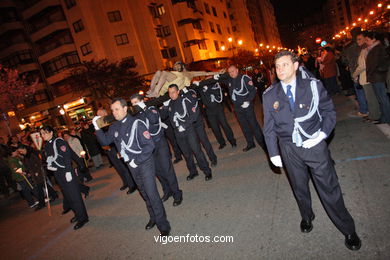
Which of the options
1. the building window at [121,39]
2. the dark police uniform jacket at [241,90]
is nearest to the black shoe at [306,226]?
the dark police uniform jacket at [241,90]

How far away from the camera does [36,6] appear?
121ft

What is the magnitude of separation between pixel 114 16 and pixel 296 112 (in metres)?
36.6

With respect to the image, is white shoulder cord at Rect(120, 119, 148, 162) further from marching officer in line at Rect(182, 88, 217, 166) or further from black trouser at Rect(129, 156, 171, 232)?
marching officer in line at Rect(182, 88, 217, 166)

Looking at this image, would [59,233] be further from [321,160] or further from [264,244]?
[321,160]

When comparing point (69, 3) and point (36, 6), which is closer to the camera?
point (69, 3)

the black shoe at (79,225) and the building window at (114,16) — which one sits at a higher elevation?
the building window at (114,16)

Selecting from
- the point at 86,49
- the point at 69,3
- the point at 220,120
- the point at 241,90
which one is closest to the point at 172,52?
the point at 86,49

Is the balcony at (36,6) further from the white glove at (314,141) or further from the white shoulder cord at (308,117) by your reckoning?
the white glove at (314,141)

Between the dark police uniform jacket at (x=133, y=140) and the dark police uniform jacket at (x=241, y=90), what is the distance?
11.6 feet

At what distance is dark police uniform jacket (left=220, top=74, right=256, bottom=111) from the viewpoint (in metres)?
6.95

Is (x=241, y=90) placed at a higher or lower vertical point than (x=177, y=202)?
higher

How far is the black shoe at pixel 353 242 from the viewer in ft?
8.86

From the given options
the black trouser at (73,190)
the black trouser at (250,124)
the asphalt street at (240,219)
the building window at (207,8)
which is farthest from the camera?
the building window at (207,8)
